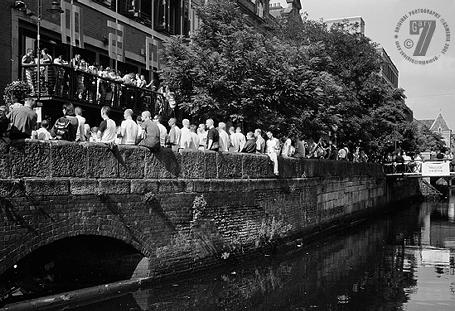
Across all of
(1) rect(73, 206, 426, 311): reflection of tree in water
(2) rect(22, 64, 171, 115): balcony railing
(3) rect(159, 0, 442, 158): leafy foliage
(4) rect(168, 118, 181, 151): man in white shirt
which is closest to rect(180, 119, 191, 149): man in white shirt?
(4) rect(168, 118, 181, 151): man in white shirt

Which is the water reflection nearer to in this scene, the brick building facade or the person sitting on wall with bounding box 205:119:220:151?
the person sitting on wall with bounding box 205:119:220:151

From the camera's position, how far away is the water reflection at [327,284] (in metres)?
10.5

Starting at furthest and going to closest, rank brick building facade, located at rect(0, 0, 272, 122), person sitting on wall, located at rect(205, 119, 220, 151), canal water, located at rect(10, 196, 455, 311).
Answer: brick building facade, located at rect(0, 0, 272, 122), person sitting on wall, located at rect(205, 119, 220, 151), canal water, located at rect(10, 196, 455, 311)

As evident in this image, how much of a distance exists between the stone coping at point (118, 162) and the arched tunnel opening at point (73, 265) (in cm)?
144

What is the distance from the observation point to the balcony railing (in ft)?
47.6

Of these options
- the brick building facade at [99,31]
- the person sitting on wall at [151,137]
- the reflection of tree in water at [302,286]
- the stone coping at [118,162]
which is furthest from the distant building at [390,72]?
the person sitting on wall at [151,137]

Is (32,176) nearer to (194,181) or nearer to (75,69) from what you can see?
(194,181)

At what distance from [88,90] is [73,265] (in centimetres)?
682

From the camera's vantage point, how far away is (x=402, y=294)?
11828mm

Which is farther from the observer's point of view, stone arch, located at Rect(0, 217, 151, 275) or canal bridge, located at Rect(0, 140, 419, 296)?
canal bridge, located at Rect(0, 140, 419, 296)

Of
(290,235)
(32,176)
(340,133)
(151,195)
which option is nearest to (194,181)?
(151,195)

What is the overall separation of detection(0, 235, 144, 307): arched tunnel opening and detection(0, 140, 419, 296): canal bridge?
0.09 feet

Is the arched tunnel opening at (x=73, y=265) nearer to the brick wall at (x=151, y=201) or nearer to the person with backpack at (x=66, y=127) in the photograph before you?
the brick wall at (x=151, y=201)

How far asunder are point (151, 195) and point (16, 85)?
325 centimetres
